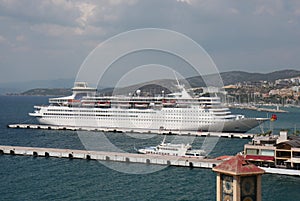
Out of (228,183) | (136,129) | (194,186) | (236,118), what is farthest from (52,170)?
(236,118)

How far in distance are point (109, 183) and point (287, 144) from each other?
401 inches

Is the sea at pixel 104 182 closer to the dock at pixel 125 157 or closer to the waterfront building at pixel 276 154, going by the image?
the dock at pixel 125 157

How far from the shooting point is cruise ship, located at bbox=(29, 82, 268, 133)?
4759cm

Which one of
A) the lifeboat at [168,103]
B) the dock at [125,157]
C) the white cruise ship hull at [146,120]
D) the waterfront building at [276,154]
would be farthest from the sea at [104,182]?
the lifeboat at [168,103]

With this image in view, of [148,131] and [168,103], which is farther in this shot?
[168,103]

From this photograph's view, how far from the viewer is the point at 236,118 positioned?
157 ft

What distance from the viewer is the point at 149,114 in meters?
50.5

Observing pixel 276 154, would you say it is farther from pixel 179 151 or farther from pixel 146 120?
pixel 146 120

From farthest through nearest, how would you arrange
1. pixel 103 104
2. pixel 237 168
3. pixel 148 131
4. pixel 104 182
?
pixel 103 104, pixel 148 131, pixel 104 182, pixel 237 168

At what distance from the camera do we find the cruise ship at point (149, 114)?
47.6 meters

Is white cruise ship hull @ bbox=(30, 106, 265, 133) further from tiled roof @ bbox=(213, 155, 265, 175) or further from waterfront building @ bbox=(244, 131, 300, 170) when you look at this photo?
tiled roof @ bbox=(213, 155, 265, 175)

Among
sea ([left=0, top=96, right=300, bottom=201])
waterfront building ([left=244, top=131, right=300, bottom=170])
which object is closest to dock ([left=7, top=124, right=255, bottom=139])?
sea ([left=0, top=96, right=300, bottom=201])

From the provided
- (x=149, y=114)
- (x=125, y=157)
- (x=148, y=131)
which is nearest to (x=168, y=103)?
(x=149, y=114)

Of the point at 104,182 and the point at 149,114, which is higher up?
the point at 149,114
